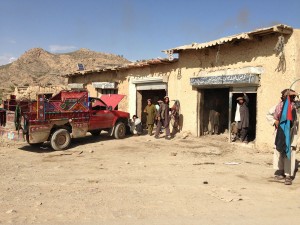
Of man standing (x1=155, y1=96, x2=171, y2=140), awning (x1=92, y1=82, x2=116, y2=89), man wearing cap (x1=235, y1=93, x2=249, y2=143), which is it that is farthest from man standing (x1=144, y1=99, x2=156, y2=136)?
awning (x1=92, y1=82, x2=116, y2=89)

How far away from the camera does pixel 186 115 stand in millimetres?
12219

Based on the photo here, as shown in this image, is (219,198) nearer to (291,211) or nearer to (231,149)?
(291,211)

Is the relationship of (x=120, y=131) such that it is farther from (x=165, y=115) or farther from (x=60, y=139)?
(x=60, y=139)

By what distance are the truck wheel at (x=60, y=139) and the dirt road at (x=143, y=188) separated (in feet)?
1.12

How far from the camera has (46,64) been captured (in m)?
63.3

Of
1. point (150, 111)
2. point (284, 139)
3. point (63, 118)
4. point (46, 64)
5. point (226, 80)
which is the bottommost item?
point (284, 139)

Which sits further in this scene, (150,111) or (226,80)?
(150,111)

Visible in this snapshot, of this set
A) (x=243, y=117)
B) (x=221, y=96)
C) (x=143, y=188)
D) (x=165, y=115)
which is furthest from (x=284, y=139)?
(x=221, y=96)

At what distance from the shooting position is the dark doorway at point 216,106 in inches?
482

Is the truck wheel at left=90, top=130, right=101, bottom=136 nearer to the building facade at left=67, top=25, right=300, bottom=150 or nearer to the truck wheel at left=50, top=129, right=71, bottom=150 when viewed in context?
the truck wheel at left=50, top=129, right=71, bottom=150

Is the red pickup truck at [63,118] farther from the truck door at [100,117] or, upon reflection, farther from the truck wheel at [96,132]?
the truck wheel at [96,132]

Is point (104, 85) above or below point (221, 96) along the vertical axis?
above

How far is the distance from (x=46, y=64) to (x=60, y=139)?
5741 centimetres

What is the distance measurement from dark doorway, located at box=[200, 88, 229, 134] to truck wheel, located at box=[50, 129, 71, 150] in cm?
506
